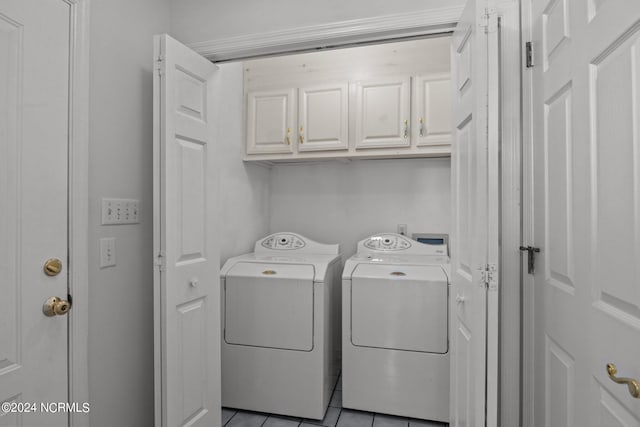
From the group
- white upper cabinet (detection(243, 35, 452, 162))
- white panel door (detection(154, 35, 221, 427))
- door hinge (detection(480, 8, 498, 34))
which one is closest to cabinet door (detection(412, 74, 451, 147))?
white upper cabinet (detection(243, 35, 452, 162))

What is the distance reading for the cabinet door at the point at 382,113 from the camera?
2.47m

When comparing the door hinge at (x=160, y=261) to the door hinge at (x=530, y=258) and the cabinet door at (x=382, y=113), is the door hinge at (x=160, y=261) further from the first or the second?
the cabinet door at (x=382, y=113)

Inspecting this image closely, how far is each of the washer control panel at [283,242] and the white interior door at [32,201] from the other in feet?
5.57

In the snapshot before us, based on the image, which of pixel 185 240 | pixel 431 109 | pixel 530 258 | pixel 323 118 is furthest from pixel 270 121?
pixel 530 258

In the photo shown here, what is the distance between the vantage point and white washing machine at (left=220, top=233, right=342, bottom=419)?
6.94ft

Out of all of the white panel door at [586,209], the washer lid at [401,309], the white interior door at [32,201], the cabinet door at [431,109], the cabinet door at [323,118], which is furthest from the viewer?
the cabinet door at [323,118]

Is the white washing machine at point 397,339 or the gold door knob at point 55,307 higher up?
the gold door knob at point 55,307

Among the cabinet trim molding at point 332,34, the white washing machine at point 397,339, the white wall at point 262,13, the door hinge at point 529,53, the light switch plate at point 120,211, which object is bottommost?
the white washing machine at point 397,339

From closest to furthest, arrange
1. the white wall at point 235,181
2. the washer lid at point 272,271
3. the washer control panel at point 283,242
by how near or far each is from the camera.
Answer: the washer lid at point 272,271
the white wall at point 235,181
the washer control panel at point 283,242

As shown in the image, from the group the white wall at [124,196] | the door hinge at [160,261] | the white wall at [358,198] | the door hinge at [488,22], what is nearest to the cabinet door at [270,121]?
the white wall at [358,198]

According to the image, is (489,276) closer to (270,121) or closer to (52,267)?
(52,267)

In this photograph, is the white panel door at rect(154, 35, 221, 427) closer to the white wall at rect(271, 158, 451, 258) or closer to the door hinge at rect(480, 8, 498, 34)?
the door hinge at rect(480, 8, 498, 34)

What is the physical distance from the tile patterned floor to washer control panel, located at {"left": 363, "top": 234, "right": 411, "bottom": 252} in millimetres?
1141

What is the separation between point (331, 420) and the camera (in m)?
2.14
